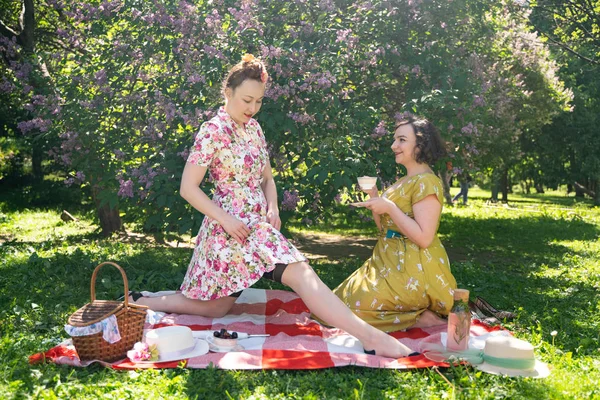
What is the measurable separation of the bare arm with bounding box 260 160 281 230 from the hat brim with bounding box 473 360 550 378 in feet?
4.88

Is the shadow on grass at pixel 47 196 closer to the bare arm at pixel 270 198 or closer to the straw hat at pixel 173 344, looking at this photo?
the bare arm at pixel 270 198

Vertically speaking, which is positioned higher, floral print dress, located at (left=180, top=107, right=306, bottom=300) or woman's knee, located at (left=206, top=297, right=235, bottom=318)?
floral print dress, located at (left=180, top=107, right=306, bottom=300)

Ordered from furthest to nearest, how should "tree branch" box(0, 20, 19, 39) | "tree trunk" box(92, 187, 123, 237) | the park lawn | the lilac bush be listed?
"tree trunk" box(92, 187, 123, 237), "tree branch" box(0, 20, 19, 39), the lilac bush, the park lawn

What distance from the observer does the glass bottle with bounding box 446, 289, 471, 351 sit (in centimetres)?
349

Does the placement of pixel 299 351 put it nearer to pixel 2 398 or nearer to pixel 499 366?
pixel 499 366

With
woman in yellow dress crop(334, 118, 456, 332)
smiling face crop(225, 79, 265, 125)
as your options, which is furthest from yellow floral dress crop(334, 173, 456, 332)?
smiling face crop(225, 79, 265, 125)

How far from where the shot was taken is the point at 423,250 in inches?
163

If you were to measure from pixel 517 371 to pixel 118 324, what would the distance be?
6.81 feet

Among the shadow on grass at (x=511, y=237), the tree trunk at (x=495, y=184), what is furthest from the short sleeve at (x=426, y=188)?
the tree trunk at (x=495, y=184)

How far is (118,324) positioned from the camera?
3219 mm

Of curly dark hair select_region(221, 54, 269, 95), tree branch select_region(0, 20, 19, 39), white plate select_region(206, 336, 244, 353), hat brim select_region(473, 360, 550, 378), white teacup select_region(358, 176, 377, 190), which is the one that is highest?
tree branch select_region(0, 20, 19, 39)

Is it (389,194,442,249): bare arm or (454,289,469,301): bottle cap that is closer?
(454,289,469,301): bottle cap

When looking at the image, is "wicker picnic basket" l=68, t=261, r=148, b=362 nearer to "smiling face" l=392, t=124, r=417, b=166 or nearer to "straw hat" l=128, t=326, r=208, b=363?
"straw hat" l=128, t=326, r=208, b=363

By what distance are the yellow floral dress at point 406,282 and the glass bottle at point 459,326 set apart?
0.56 meters
